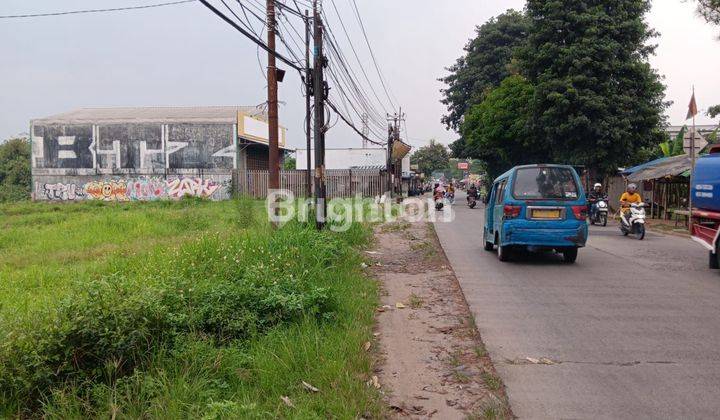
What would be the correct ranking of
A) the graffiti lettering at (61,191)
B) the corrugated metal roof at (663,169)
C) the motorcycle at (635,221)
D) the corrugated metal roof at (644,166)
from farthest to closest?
1. the graffiti lettering at (61,191)
2. the corrugated metal roof at (644,166)
3. the corrugated metal roof at (663,169)
4. the motorcycle at (635,221)

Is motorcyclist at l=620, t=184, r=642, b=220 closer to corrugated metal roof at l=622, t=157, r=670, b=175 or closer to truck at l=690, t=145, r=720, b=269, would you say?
truck at l=690, t=145, r=720, b=269

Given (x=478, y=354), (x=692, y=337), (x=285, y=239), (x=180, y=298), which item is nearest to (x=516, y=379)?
(x=478, y=354)

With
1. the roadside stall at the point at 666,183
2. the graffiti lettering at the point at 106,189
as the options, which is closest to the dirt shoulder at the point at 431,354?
the roadside stall at the point at 666,183

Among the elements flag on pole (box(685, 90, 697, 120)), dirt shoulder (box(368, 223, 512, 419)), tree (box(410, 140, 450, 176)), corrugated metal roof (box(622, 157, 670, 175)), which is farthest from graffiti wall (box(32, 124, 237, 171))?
tree (box(410, 140, 450, 176))

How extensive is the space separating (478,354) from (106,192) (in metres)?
35.2

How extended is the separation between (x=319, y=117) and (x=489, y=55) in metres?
32.5

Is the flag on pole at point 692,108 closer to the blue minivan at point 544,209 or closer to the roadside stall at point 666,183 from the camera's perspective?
the roadside stall at point 666,183

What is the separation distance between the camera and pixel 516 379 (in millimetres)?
4734

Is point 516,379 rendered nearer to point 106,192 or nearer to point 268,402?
point 268,402

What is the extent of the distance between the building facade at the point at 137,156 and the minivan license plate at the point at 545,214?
27.4 meters

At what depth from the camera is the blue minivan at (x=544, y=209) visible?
10.3m

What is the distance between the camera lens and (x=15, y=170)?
45.6 meters

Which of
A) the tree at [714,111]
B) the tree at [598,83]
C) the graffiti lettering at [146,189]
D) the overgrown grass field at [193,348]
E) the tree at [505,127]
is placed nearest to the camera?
the overgrown grass field at [193,348]

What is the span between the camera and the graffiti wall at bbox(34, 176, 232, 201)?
3566 centimetres
